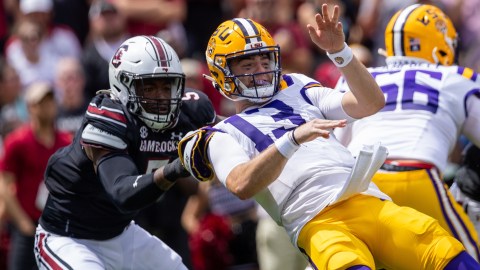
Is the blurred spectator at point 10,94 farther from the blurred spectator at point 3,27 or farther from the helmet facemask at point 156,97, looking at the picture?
the helmet facemask at point 156,97

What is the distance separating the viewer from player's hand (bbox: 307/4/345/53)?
5184 mm

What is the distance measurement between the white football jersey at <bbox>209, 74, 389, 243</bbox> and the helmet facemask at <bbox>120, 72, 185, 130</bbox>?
51 cm

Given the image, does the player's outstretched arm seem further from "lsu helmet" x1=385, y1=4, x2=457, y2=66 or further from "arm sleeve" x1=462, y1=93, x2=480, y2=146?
"lsu helmet" x1=385, y1=4, x2=457, y2=66

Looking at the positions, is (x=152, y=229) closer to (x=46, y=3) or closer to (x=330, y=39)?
(x=46, y=3)

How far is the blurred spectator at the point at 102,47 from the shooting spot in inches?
399

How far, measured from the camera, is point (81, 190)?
598 centimetres

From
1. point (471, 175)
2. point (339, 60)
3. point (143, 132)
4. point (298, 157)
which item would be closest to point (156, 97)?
point (143, 132)

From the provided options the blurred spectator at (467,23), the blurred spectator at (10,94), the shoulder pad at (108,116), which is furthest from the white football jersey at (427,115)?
the blurred spectator at (10,94)

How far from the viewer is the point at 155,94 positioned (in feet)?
19.3

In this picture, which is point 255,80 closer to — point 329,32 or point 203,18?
point 329,32

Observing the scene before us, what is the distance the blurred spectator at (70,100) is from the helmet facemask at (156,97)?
379 cm

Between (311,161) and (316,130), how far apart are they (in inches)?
21.9

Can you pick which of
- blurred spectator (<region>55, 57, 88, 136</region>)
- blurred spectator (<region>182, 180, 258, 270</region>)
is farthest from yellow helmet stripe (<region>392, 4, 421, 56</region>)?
blurred spectator (<region>55, 57, 88, 136</region>)

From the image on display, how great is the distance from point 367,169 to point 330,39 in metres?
0.67
